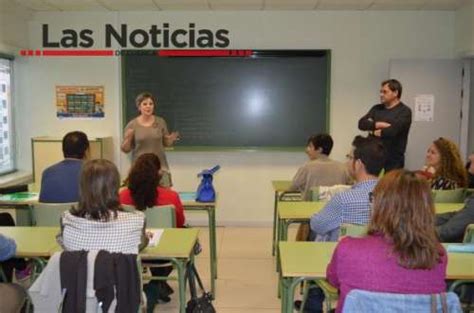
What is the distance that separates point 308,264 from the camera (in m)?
2.28

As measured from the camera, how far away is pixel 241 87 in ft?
19.6

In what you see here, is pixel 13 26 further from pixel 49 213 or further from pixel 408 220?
pixel 408 220

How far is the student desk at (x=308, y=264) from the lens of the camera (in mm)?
2166

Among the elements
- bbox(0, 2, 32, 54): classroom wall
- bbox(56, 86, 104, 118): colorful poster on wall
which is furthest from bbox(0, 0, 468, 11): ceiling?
bbox(56, 86, 104, 118): colorful poster on wall

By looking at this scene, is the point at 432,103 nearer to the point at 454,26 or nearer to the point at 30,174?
the point at 454,26

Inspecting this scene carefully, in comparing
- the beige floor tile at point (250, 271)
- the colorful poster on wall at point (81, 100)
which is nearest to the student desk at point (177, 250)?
the beige floor tile at point (250, 271)

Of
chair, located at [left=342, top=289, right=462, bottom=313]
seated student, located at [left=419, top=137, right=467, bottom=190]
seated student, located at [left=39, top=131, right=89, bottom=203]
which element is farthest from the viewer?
seated student, located at [left=419, top=137, right=467, bottom=190]

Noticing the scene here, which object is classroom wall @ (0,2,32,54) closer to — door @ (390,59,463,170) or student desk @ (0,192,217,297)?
student desk @ (0,192,217,297)

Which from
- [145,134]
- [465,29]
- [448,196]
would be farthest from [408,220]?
[465,29]

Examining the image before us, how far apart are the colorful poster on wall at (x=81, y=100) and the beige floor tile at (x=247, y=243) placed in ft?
6.95

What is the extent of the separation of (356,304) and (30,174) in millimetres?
5182

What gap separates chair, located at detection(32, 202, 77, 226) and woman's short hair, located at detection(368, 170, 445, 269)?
1.97 m

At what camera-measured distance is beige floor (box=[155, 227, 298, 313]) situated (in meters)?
3.70

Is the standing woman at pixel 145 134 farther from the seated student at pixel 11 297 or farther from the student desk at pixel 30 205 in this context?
the seated student at pixel 11 297
